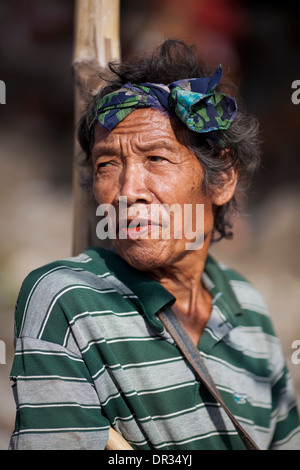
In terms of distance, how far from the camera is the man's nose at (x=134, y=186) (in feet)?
5.49

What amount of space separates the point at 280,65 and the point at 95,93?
14.3ft

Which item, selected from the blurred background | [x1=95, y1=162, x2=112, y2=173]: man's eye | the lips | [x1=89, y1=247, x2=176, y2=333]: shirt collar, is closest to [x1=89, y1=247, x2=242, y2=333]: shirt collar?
[x1=89, y1=247, x2=176, y2=333]: shirt collar

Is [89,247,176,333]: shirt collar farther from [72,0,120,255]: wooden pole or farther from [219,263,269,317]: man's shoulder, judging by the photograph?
[219,263,269,317]: man's shoulder

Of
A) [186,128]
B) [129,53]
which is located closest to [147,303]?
[186,128]

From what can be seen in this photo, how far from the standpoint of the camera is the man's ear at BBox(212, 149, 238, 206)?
192cm

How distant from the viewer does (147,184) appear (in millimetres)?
1705

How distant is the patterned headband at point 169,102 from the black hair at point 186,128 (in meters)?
0.07

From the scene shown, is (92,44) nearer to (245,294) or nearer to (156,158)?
(156,158)

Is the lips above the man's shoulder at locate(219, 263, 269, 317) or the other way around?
above

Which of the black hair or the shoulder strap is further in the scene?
the black hair

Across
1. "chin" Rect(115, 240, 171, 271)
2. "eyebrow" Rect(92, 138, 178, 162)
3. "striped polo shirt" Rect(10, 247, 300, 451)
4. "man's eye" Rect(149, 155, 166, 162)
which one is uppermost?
"eyebrow" Rect(92, 138, 178, 162)

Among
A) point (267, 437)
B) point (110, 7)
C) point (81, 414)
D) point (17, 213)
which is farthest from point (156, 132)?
point (17, 213)

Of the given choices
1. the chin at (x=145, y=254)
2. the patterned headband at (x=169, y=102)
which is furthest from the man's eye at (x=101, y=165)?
the chin at (x=145, y=254)

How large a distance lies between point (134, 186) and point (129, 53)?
438cm
